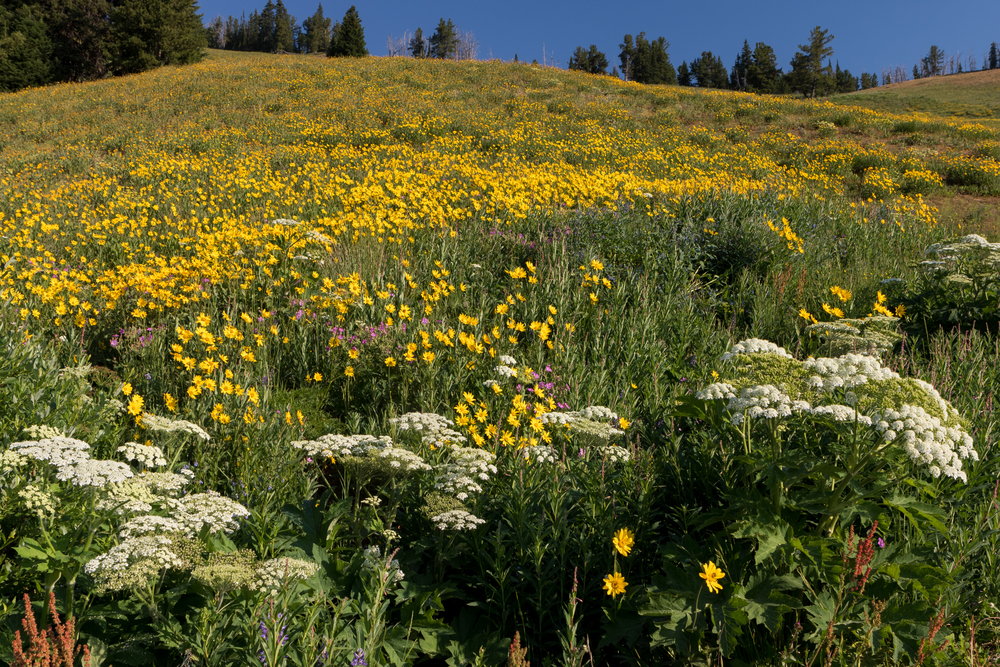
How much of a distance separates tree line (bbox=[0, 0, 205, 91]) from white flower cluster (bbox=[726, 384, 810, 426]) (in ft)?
159

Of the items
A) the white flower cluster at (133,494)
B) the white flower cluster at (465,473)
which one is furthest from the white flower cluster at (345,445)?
the white flower cluster at (133,494)

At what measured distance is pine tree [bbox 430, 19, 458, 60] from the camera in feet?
287

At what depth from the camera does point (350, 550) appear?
2459 mm

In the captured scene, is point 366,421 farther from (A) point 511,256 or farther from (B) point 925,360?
(B) point 925,360

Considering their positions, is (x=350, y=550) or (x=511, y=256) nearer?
(x=350, y=550)

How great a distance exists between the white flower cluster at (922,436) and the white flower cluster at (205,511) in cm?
220

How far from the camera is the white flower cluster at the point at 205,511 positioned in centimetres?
186

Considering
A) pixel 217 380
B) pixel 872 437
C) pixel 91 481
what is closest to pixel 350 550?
pixel 91 481

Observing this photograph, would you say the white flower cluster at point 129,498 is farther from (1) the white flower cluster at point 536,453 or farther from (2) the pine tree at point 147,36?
(2) the pine tree at point 147,36

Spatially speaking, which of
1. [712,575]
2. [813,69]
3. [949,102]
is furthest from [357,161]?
[813,69]

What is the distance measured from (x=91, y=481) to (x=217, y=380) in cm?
204

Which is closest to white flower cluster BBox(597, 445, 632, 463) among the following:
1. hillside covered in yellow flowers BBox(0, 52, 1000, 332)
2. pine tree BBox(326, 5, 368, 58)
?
hillside covered in yellow flowers BBox(0, 52, 1000, 332)

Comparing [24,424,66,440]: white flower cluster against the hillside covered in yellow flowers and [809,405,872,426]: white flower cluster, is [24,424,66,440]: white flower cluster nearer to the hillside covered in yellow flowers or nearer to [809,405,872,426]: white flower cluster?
the hillside covered in yellow flowers

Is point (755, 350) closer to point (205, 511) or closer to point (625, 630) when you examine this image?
point (625, 630)
